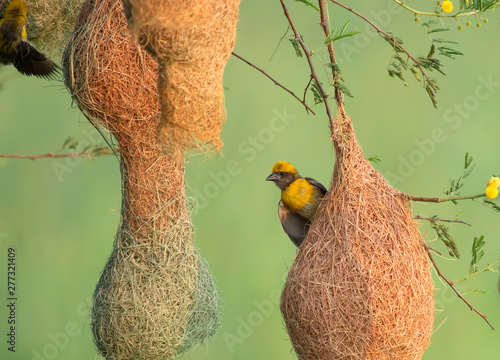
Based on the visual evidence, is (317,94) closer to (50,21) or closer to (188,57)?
(188,57)

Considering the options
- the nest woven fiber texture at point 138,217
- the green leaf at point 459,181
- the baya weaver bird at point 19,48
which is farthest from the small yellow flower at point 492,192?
the baya weaver bird at point 19,48

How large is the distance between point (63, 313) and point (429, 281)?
1.78 meters

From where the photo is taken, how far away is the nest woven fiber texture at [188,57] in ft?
4.70

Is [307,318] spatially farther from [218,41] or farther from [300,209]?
[218,41]

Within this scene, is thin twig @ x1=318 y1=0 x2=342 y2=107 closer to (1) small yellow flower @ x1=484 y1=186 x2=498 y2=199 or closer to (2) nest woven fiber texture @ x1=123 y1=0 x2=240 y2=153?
(2) nest woven fiber texture @ x1=123 y1=0 x2=240 y2=153

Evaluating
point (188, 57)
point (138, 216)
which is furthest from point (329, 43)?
point (138, 216)

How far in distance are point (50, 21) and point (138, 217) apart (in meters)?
0.81

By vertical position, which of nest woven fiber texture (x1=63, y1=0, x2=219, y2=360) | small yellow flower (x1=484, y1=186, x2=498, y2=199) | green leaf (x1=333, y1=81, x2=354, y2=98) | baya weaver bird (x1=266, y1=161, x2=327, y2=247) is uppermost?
small yellow flower (x1=484, y1=186, x2=498, y2=199)

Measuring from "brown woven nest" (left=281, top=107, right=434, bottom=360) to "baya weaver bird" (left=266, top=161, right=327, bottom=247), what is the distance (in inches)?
6.4

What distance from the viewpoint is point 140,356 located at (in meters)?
2.11

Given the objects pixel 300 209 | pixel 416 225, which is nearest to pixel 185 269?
pixel 300 209

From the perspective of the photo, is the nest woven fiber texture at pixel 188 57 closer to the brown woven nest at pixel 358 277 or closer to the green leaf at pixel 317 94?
the green leaf at pixel 317 94

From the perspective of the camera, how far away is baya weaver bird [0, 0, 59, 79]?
6.82 ft

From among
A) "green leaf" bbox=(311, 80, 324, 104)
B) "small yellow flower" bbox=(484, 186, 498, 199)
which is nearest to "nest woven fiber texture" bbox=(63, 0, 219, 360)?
"green leaf" bbox=(311, 80, 324, 104)
